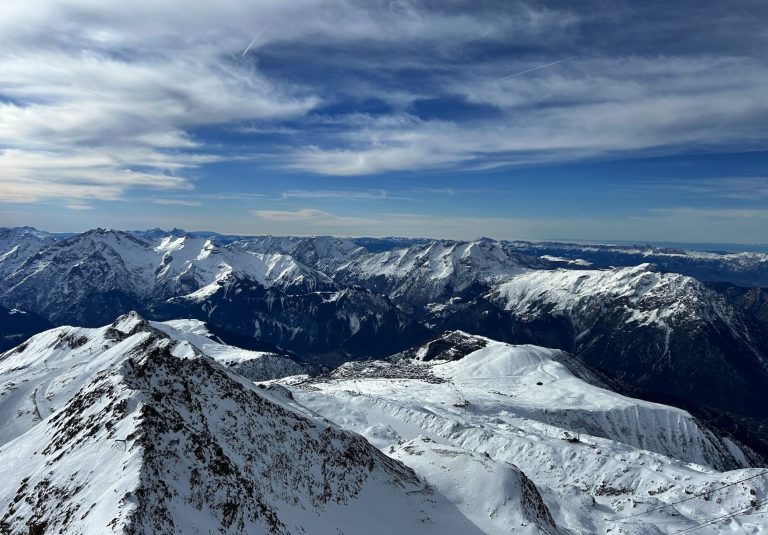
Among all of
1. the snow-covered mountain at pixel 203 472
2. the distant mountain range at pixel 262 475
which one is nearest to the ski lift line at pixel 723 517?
the distant mountain range at pixel 262 475

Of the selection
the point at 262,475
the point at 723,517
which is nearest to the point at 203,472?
the point at 262,475

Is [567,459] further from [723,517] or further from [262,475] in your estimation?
[262,475]

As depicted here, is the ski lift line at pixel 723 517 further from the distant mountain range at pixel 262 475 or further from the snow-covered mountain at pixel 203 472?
the snow-covered mountain at pixel 203 472

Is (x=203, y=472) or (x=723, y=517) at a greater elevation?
(x=203, y=472)

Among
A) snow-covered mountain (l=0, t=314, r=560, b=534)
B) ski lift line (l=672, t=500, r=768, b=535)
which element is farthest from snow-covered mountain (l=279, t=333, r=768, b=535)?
snow-covered mountain (l=0, t=314, r=560, b=534)

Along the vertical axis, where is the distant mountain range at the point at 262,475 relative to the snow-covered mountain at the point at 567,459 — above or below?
above

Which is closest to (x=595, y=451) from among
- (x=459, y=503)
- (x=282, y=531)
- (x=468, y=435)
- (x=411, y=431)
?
(x=468, y=435)

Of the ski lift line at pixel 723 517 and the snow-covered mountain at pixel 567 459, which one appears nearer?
the snow-covered mountain at pixel 567 459

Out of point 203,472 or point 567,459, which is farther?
point 567,459

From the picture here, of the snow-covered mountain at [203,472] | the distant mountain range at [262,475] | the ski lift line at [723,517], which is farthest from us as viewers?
the ski lift line at [723,517]
